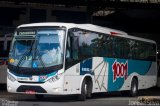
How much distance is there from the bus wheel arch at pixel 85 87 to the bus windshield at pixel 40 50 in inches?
79.0

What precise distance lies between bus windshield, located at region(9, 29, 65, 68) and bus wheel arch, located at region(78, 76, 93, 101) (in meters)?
2.01

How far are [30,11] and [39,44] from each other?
2620 cm

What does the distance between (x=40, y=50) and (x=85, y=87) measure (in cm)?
268

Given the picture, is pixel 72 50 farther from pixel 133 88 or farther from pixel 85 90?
pixel 133 88

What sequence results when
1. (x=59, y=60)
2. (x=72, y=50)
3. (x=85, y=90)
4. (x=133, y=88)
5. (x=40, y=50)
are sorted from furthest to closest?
1. (x=133, y=88)
2. (x=85, y=90)
3. (x=72, y=50)
4. (x=40, y=50)
5. (x=59, y=60)

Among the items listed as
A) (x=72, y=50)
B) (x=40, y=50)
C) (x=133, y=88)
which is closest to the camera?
(x=40, y=50)

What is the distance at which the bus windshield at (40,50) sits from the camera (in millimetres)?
21156

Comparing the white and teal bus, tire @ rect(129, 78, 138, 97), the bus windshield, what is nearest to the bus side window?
the white and teal bus

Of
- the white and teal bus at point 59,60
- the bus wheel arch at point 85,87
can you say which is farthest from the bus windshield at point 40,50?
the bus wheel arch at point 85,87

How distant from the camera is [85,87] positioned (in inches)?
896

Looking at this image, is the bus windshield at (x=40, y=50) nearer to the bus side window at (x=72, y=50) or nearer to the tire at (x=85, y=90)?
the bus side window at (x=72, y=50)

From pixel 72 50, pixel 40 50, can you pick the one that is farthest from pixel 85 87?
pixel 40 50

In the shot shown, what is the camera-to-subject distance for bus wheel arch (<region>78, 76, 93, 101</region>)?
22.5m

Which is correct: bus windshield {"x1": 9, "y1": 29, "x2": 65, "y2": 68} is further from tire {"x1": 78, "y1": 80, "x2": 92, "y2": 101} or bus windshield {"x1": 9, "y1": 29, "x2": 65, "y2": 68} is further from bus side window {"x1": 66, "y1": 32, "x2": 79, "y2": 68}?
tire {"x1": 78, "y1": 80, "x2": 92, "y2": 101}
